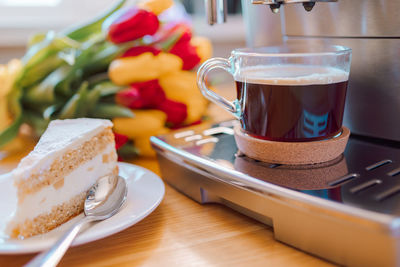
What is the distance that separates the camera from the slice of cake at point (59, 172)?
0.37 m

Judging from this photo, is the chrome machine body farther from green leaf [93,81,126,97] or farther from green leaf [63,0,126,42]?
green leaf [63,0,126,42]

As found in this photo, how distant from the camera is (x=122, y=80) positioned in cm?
60

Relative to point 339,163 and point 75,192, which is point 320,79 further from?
point 75,192

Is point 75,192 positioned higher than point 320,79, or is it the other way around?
point 320,79

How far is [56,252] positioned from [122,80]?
33 cm

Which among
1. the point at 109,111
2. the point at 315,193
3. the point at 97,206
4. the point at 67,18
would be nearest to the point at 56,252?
the point at 97,206

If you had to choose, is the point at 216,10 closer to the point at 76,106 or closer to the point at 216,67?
the point at 216,67

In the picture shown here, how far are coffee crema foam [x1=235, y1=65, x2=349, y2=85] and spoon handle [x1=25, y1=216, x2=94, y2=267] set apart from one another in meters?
0.21

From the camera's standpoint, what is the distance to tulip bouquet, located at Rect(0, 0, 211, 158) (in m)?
0.60

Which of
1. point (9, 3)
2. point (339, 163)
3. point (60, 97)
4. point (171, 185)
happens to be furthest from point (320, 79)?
point (9, 3)

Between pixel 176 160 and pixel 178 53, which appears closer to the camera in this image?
pixel 176 160

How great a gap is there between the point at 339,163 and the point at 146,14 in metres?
0.36

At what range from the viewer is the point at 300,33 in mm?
505

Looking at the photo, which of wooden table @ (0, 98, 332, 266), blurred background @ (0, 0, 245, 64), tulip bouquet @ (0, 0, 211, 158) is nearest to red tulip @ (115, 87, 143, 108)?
tulip bouquet @ (0, 0, 211, 158)
